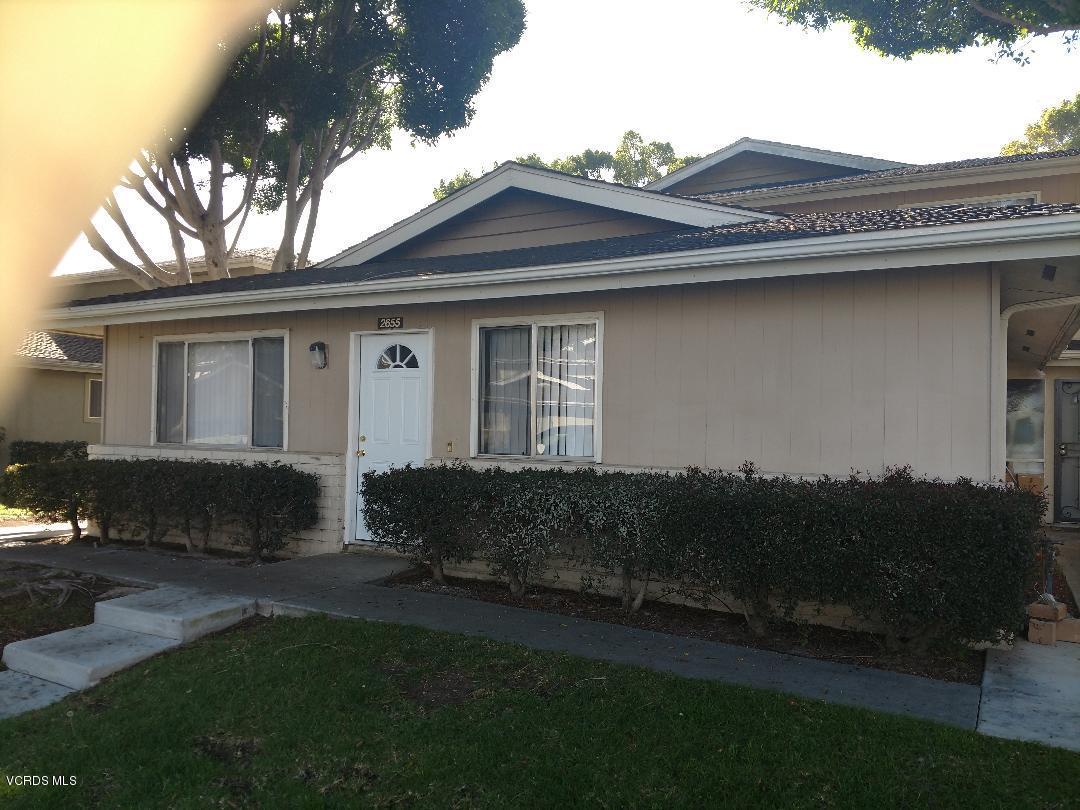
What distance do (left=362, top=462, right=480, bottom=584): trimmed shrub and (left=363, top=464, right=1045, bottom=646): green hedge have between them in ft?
0.04

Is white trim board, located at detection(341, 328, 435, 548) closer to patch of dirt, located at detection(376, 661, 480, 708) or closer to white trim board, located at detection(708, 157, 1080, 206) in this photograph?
patch of dirt, located at detection(376, 661, 480, 708)

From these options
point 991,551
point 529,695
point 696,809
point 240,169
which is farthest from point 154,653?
point 240,169

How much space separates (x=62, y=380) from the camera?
19.5 m

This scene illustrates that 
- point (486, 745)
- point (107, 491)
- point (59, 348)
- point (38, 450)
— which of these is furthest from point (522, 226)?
point (59, 348)

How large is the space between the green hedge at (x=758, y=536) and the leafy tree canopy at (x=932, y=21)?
1282 centimetres

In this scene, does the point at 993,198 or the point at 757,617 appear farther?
the point at 993,198

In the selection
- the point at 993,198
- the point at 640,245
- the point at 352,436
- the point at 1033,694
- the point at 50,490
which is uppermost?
the point at 993,198

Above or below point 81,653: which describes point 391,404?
above

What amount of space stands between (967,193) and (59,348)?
20.0m

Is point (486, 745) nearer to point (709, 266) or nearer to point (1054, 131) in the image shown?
point (709, 266)

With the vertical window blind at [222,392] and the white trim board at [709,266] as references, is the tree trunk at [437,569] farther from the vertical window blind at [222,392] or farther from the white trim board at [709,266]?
the vertical window blind at [222,392]

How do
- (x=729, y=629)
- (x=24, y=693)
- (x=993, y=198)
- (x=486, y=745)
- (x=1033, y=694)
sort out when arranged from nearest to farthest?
(x=486, y=745)
(x=1033, y=694)
(x=24, y=693)
(x=729, y=629)
(x=993, y=198)

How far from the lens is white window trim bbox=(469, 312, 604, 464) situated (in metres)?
7.47

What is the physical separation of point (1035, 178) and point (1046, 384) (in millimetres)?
3093
